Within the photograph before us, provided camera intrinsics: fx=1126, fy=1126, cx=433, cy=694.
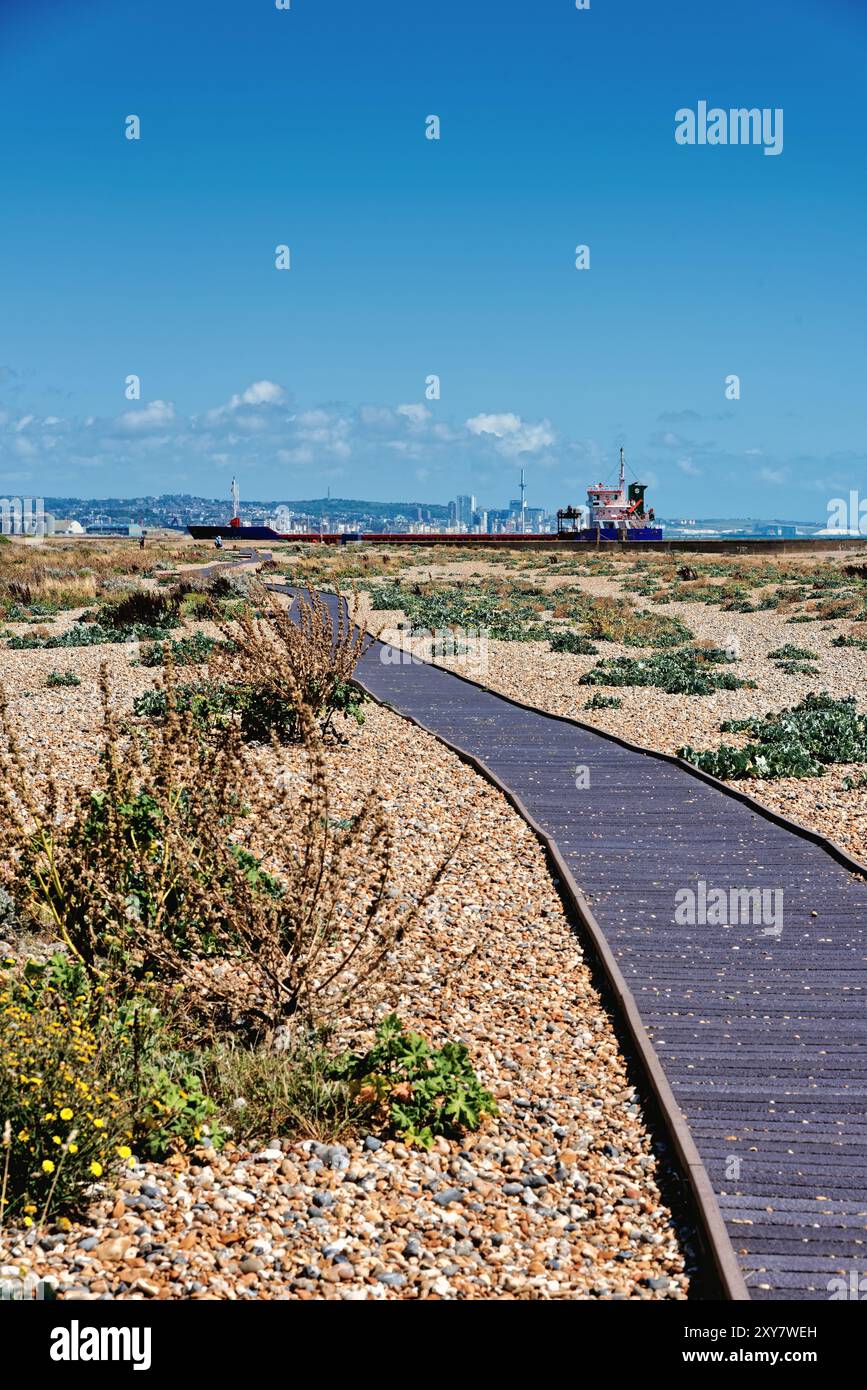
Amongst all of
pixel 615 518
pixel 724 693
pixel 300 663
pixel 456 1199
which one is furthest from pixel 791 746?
pixel 615 518

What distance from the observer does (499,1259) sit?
4355 mm

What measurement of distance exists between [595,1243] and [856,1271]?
98cm

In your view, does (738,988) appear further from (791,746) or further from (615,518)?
(615,518)

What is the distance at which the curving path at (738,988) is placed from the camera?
14.9ft

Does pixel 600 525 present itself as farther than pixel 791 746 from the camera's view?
Yes

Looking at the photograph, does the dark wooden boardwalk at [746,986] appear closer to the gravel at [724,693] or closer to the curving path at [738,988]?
the curving path at [738,988]

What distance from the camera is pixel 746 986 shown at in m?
6.65

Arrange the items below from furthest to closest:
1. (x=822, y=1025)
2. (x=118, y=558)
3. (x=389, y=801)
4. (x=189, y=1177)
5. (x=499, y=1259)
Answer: (x=118, y=558), (x=389, y=801), (x=822, y=1025), (x=189, y=1177), (x=499, y=1259)

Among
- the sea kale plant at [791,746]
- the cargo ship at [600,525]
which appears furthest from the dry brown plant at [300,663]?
the cargo ship at [600,525]

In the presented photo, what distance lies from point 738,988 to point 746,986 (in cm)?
7

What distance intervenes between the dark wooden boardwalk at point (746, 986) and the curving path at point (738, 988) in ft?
0.03

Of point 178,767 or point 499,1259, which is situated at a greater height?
point 178,767
